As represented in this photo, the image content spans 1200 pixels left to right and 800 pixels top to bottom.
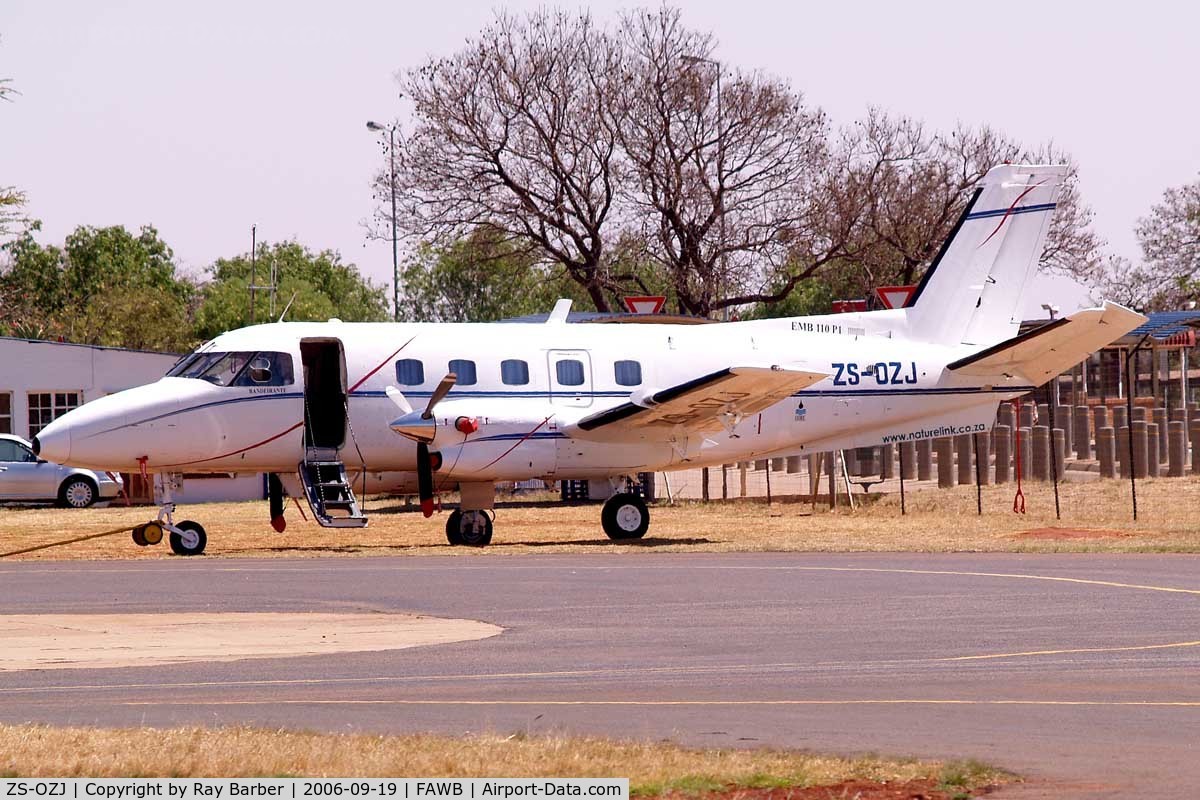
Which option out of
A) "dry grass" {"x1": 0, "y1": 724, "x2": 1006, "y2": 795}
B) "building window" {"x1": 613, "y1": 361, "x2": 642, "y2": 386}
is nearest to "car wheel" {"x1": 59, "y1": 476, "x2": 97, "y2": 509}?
"building window" {"x1": 613, "y1": 361, "x2": 642, "y2": 386}

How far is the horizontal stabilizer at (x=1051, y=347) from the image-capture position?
975 inches

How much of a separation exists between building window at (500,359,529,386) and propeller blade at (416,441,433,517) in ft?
5.83

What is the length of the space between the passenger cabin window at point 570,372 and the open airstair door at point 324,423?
3.34m

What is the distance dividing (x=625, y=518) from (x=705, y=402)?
2514 millimetres

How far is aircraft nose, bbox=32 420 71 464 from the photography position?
77.1 ft

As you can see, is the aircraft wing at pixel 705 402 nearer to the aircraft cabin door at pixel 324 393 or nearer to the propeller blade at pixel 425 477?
the propeller blade at pixel 425 477

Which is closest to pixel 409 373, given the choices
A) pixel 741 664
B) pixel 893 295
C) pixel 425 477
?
pixel 425 477

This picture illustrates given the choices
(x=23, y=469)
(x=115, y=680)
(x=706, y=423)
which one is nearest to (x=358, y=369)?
(x=706, y=423)

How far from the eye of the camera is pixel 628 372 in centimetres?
2616

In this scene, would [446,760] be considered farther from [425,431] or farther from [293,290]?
[293,290]

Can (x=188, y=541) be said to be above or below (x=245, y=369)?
below

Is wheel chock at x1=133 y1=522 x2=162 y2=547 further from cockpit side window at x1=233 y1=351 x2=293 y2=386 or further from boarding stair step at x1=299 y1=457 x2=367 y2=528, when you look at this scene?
cockpit side window at x1=233 y1=351 x2=293 y2=386

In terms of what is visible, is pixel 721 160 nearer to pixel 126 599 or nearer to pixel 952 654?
pixel 126 599

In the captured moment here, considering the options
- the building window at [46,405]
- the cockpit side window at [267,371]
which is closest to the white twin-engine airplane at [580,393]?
the cockpit side window at [267,371]
